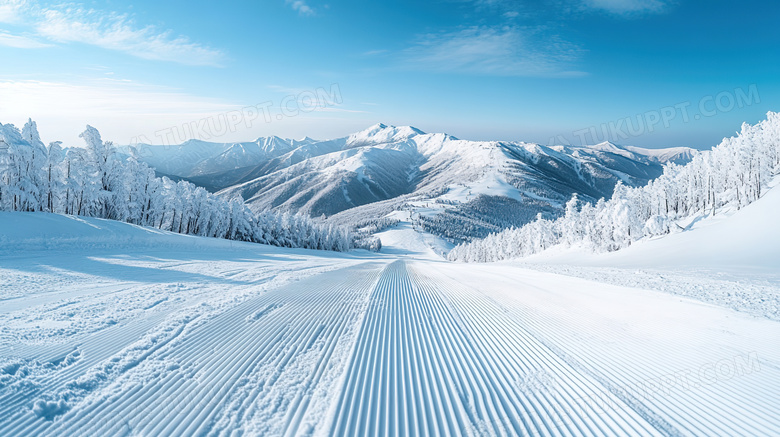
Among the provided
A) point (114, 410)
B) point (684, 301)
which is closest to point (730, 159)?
point (684, 301)

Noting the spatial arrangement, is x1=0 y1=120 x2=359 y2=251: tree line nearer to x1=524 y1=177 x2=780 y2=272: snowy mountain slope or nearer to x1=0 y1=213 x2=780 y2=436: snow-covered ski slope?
x1=0 y1=213 x2=780 y2=436: snow-covered ski slope

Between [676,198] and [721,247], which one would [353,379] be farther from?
[676,198]

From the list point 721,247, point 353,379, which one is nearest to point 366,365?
point 353,379

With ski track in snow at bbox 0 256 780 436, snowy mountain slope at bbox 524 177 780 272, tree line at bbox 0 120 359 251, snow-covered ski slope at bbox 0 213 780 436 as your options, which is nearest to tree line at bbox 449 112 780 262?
snowy mountain slope at bbox 524 177 780 272

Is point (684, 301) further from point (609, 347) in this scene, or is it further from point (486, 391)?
point (486, 391)

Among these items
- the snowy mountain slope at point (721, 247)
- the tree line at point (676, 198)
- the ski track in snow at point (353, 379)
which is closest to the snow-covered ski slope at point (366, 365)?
the ski track in snow at point (353, 379)
